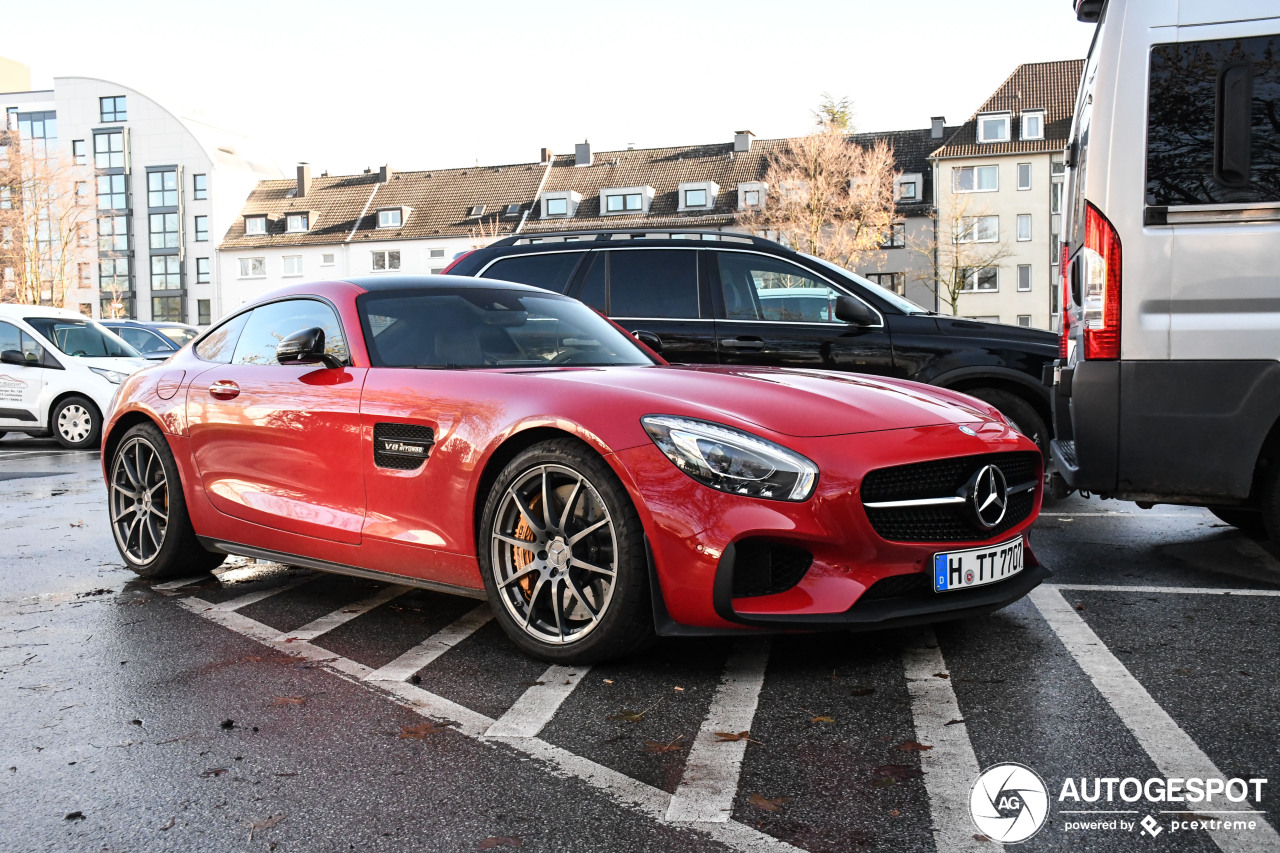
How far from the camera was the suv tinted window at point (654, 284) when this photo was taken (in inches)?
321

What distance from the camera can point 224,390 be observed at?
5.32 m

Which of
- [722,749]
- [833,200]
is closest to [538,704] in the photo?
[722,749]

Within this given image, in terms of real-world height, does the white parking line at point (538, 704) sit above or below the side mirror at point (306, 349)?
below

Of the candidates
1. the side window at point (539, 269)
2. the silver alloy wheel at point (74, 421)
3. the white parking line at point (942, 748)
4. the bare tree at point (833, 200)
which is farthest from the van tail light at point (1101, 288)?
the bare tree at point (833, 200)

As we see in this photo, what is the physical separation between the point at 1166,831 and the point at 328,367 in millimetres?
3550

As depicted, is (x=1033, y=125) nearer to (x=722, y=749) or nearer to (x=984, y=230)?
(x=984, y=230)

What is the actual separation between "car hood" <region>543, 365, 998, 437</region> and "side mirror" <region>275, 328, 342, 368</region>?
1096mm

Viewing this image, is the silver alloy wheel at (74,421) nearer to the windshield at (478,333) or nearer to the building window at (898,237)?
the windshield at (478,333)

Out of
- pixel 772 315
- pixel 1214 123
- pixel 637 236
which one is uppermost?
pixel 1214 123

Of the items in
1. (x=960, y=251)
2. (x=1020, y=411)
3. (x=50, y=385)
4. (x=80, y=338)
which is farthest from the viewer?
(x=960, y=251)

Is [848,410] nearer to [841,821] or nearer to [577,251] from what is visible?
[841,821]

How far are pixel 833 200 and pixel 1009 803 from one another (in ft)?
154

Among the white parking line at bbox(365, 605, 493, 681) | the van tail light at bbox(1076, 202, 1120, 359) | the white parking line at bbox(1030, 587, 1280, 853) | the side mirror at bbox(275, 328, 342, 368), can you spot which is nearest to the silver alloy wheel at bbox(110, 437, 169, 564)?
the side mirror at bbox(275, 328, 342, 368)

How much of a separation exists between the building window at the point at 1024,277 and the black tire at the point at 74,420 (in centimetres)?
4757
